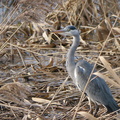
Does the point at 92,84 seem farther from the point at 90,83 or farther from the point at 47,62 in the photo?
the point at 47,62

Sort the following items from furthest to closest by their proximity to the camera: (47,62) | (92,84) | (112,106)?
(47,62) < (92,84) < (112,106)

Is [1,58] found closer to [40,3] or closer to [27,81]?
[27,81]

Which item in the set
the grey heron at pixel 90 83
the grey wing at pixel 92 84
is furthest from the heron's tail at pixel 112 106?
the grey wing at pixel 92 84

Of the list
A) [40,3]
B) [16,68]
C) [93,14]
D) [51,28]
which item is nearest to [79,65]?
[40,3]

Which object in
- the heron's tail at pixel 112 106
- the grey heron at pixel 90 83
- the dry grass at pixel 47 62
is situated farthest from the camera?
the grey heron at pixel 90 83

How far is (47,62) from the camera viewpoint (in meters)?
5.93

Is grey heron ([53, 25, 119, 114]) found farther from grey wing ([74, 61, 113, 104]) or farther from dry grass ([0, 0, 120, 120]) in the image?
dry grass ([0, 0, 120, 120])

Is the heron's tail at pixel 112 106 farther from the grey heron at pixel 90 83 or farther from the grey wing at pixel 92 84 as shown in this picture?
the grey wing at pixel 92 84

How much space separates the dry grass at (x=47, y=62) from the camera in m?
3.29

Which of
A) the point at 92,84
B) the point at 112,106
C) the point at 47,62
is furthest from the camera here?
the point at 47,62

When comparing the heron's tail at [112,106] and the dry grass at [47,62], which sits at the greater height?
the dry grass at [47,62]

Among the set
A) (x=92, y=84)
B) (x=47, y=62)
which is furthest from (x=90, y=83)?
(x=47, y=62)

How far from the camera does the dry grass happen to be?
10.8ft

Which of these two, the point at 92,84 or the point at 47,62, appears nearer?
the point at 92,84
